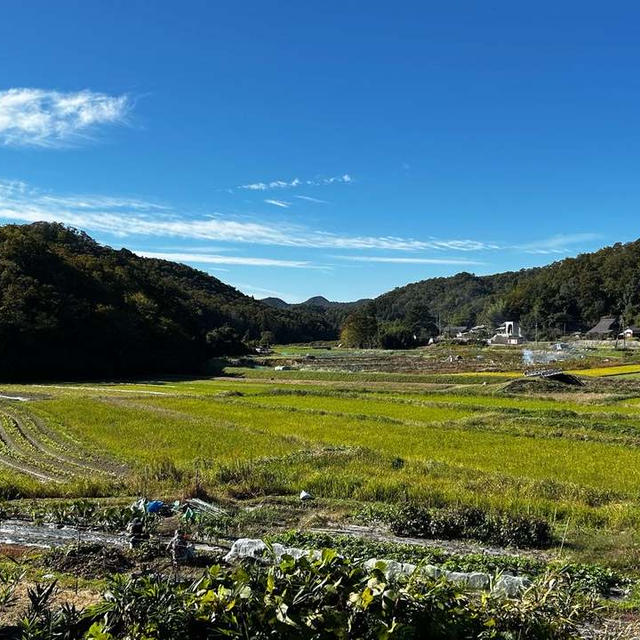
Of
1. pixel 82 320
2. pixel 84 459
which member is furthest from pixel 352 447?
pixel 82 320

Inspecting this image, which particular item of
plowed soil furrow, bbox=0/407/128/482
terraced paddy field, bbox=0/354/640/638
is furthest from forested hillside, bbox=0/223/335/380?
plowed soil furrow, bbox=0/407/128/482

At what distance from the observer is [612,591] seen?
6.86 metres

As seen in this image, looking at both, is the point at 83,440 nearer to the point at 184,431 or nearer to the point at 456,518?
the point at 184,431

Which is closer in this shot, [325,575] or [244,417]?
[325,575]

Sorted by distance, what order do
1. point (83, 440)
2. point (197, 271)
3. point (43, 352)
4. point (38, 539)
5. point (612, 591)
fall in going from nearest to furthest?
point (612, 591), point (38, 539), point (83, 440), point (43, 352), point (197, 271)

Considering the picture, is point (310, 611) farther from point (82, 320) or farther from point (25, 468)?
point (82, 320)

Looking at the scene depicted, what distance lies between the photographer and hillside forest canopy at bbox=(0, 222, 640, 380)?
54812 mm

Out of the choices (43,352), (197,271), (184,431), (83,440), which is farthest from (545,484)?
(197,271)

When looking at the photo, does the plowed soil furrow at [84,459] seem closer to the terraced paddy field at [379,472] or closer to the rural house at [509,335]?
the terraced paddy field at [379,472]

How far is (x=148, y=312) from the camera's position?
67750 mm

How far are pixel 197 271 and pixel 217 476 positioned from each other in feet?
465

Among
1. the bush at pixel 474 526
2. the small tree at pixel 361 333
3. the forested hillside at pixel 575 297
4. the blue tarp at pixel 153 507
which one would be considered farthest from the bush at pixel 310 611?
the forested hillside at pixel 575 297

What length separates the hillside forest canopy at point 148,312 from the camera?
180ft

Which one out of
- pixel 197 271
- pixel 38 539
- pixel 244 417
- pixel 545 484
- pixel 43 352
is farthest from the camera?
pixel 197 271
